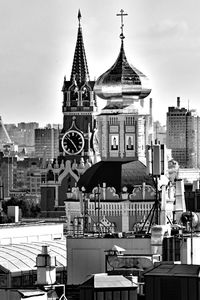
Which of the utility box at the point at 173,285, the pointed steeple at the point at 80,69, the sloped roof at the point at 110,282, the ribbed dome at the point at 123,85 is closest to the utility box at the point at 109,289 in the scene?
the sloped roof at the point at 110,282

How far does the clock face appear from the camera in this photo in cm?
15100

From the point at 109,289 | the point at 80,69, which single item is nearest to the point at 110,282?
the point at 109,289

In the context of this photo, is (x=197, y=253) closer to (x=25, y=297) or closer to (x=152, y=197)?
(x=25, y=297)

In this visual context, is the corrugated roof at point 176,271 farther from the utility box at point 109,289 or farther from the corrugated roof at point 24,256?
the corrugated roof at point 24,256

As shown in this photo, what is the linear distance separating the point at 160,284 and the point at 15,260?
13.5 m

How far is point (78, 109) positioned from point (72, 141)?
7.90 feet

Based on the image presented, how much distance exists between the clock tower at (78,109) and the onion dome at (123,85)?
80789 mm

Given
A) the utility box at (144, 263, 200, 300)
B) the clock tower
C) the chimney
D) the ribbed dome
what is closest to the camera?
the utility box at (144, 263, 200, 300)

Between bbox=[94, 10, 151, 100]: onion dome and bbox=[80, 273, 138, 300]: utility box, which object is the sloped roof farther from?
bbox=[94, 10, 151, 100]: onion dome

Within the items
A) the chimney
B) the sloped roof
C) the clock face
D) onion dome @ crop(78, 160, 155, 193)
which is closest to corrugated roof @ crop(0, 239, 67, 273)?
the chimney

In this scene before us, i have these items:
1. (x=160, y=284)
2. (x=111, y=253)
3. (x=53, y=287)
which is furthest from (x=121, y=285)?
(x=111, y=253)

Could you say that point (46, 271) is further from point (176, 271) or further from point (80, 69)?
point (80, 69)

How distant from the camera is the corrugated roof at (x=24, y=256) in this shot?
45.6 meters

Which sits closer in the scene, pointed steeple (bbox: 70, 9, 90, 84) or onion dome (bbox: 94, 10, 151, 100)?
onion dome (bbox: 94, 10, 151, 100)
